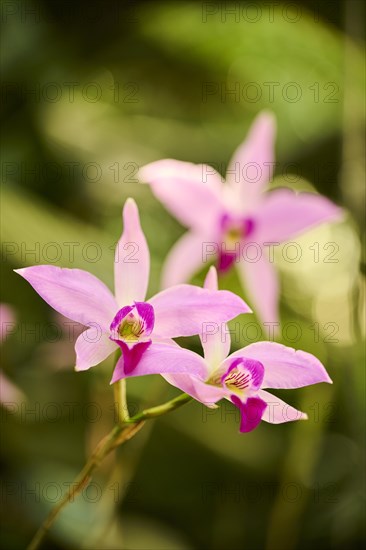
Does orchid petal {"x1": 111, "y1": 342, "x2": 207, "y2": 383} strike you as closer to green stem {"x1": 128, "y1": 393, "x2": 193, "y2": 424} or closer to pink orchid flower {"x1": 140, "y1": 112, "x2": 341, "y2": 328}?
green stem {"x1": 128, "y1": 393, "x2": 193, "y2": 424}

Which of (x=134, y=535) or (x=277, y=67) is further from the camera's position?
(x=277, y=67)

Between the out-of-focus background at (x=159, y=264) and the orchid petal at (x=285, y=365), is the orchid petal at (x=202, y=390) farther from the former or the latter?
the out-of-focus background at (x=159, y=264)

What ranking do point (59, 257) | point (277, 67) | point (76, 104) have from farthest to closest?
point (277, 67) → point (76, 104) → point (59, 257)

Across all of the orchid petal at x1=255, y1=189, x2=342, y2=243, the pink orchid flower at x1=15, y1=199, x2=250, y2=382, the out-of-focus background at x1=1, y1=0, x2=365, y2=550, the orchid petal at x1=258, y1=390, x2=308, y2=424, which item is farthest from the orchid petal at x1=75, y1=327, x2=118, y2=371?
the orchid petal at x1=255, y1=189, x2=342, y2=243

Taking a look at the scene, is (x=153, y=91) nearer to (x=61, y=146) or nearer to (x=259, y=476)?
(x=61, y=146)

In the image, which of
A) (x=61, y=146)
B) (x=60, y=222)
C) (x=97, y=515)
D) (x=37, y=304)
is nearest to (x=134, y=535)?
(x=97, y=515)

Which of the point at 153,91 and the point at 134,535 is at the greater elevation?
the point at 153,91

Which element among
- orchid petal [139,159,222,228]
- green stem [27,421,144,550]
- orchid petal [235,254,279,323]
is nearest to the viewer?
green stem [27,421,144,550]
